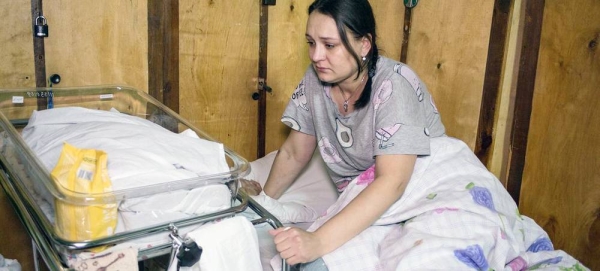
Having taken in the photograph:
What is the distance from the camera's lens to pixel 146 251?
0.92 meters

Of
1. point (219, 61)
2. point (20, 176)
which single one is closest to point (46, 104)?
point (20, 176)

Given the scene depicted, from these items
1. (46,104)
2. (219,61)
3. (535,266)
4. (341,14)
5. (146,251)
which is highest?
(341,14)

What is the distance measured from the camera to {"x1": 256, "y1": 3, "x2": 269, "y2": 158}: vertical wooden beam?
205 centimetres

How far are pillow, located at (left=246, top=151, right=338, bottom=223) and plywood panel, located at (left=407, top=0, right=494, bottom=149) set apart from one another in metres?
0.52

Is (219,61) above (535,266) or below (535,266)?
above

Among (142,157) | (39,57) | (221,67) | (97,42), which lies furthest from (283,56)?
(142,157)

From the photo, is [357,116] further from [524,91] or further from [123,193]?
[123,193]

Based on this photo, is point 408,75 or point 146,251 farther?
point 408,75

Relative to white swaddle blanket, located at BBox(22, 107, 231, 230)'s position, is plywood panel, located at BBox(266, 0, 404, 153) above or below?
above

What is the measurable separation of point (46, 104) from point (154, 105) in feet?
1.07

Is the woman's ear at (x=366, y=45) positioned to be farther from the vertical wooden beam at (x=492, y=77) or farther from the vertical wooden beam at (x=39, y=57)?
the vertical wooden beam at (x=39, y=57)

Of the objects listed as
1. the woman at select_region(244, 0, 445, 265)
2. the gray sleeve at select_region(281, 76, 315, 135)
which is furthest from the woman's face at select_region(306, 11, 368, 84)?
the gray sleeve at select_region(281, 76, 315, 135)

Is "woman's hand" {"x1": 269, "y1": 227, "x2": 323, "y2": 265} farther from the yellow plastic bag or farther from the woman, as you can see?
the yellow plastic bag

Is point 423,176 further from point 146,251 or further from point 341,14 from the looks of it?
point 146,251
